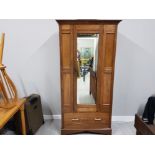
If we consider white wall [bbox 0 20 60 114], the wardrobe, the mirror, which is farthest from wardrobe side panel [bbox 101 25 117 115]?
white wall [bbox 0 20 60 114]

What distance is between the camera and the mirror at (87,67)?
181 cm

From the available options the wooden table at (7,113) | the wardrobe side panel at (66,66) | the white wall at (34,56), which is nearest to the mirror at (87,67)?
the wardrobe side panel at (66,66)

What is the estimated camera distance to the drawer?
2.05 m

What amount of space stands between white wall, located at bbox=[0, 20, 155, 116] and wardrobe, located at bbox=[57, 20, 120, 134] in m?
0.48

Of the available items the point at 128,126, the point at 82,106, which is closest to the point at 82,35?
the point at 82,106

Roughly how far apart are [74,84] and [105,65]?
0.49 metres

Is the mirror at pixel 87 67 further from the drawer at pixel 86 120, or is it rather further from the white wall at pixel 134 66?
the white wall at pixel 134 66

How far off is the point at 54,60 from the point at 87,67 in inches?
25.3

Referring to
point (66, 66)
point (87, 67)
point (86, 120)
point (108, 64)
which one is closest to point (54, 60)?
point (66, 66)

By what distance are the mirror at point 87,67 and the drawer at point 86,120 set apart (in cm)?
20

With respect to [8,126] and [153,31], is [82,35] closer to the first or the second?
[153,31]

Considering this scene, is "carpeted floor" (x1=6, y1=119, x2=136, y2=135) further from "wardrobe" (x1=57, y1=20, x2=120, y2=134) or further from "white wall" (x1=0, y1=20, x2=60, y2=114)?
"white wall" (x1=0, y1=20, x2=60, y2=114)

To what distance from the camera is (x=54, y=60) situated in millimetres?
2299

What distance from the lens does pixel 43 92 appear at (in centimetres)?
243
